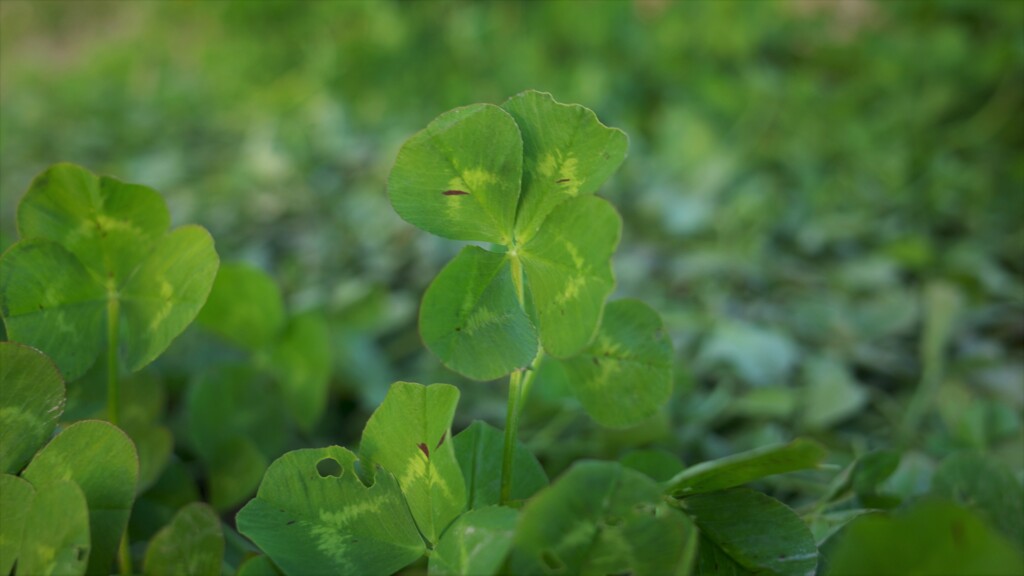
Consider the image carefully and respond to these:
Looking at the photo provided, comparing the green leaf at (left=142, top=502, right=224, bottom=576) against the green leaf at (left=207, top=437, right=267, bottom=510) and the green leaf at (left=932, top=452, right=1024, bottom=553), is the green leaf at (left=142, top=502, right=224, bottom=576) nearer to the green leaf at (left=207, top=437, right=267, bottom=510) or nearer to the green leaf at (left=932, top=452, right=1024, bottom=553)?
the green leaf at (left=207, top=437, right=267, bottom=510)

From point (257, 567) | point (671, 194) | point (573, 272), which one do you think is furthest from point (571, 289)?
point (671, 194)

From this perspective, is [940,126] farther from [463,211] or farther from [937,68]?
[463,211]

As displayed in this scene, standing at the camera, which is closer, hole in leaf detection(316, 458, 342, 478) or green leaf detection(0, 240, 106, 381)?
green leaf detection(0, 240, 106, 381)

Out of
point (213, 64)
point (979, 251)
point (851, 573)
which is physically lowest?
point (979, 251)

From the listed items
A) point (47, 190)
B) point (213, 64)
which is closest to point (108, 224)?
point (47, 190)

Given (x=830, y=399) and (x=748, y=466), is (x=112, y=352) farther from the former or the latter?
(x=830, y=399)

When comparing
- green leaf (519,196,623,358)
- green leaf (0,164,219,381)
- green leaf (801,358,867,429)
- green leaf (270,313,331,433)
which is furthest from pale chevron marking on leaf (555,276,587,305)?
green leaf (801,358,867,429)

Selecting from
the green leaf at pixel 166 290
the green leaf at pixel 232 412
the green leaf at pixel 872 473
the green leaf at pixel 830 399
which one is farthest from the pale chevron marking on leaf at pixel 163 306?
the green leaf at pixel 830 399

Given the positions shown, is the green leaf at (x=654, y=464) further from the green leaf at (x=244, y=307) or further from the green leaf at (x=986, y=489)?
the green leaf at (x=244, y=307)
